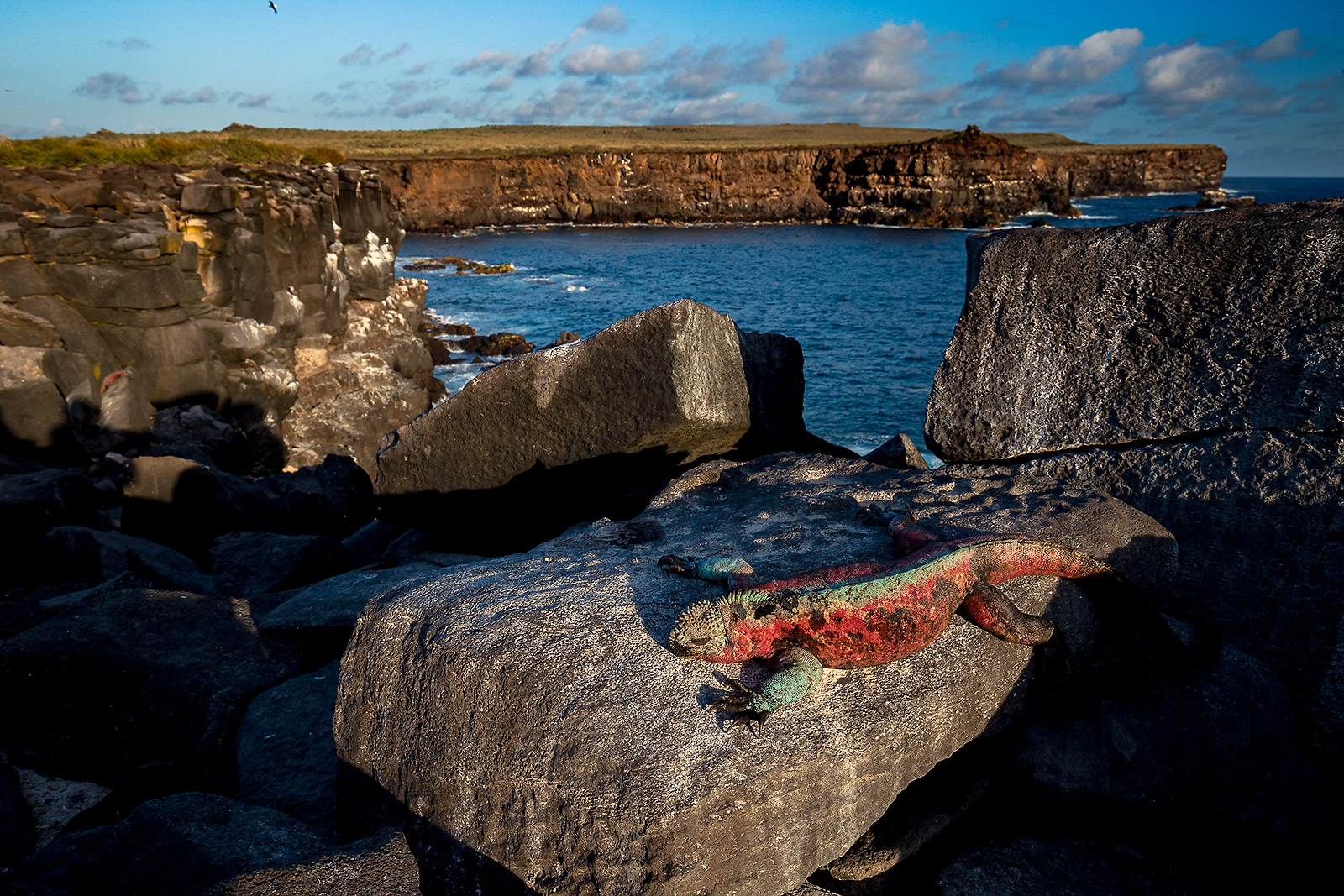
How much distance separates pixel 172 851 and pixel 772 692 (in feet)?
6.78

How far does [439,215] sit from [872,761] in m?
80.4

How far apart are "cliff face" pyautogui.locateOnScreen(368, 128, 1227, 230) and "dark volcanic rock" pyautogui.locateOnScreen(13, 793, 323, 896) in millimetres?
75211

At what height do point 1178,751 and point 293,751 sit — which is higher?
point 1178,751

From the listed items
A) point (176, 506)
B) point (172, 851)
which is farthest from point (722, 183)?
point (172, 851)

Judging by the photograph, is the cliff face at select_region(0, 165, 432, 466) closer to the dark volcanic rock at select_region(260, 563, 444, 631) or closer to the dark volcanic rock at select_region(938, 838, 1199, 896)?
the dark volcanic rock at select_region(260, 563, 444, 631)

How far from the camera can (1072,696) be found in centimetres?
334

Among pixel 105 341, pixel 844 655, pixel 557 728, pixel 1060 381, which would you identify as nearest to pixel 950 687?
pixel 844 655

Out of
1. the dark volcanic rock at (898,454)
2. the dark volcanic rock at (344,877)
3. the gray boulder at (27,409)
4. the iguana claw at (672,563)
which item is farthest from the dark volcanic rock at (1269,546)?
the gray boulder at (27,409)

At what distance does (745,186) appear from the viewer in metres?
85.8

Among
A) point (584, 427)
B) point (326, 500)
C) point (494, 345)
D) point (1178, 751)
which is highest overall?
point (584, 427)

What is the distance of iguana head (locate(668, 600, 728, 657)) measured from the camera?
2.82 m

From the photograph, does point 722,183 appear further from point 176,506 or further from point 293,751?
point 293,751

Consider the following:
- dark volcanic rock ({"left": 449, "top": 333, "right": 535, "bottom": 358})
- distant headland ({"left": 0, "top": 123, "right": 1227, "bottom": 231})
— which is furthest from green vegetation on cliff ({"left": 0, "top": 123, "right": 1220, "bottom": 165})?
dark volcanic rock ({"left": 449, "top": 333, "right": 535, "bottom": 358})

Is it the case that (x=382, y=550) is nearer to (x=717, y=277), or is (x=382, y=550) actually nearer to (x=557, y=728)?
(x=557, y=728)
